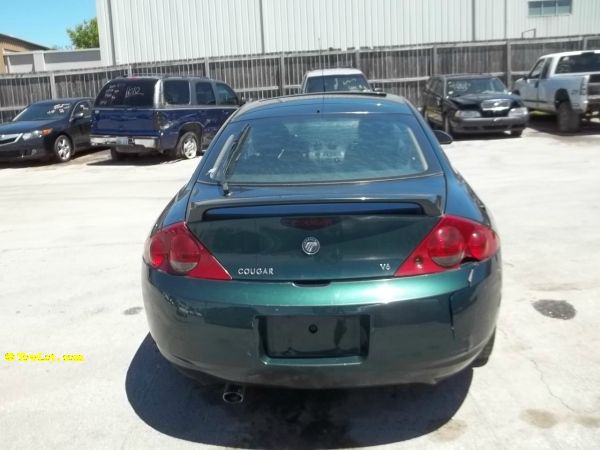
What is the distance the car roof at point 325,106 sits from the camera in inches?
167

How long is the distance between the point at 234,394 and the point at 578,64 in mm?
15462

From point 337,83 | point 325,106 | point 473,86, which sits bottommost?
point 473,86

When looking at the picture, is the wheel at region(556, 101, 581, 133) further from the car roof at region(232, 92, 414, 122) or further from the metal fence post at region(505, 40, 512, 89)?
the car roof at region(232, 92, 414, 122)

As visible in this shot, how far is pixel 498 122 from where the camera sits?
1470cm

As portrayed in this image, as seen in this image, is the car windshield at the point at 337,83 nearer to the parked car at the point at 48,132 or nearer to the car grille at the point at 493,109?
the car grille at the point at 493,109

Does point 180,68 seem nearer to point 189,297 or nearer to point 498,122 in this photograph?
point 498,122

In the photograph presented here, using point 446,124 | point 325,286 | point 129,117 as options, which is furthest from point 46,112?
point 325,286

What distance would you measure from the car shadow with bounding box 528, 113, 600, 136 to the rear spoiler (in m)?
13.8

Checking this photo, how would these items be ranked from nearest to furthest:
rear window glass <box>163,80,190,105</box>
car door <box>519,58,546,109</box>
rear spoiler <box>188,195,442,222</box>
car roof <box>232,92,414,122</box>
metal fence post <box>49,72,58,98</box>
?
rear spoiler <box>188,195,442,222</box>
car roof <box>232,92,414,122</box>
rear window glass <box>163,80,190,105</box>
car door <box>519,58,546,109</box>
metal fence post <box>49,72,58,98</box>

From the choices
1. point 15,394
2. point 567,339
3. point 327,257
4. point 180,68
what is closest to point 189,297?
point 327,257

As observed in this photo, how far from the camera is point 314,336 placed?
2932 mm

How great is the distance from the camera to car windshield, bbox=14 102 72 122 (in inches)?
609

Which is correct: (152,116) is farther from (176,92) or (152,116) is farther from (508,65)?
(508,65)

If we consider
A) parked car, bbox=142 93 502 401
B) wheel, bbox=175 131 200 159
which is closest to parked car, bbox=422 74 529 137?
wheel, bbox=175 131 200 159
